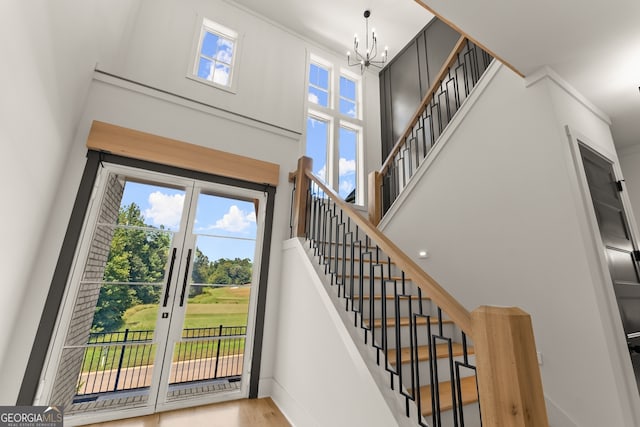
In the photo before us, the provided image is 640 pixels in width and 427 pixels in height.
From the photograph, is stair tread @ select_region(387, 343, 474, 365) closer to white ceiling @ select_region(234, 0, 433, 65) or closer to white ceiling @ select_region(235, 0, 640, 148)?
white ceiling @ select_region(235, 0, 640, 148)

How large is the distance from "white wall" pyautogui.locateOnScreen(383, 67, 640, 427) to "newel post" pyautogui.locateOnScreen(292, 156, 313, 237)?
1352 mm

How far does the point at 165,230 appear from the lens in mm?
3082

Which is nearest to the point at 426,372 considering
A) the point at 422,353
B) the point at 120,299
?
the point at 422,353

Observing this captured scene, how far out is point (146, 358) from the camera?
2754 mm

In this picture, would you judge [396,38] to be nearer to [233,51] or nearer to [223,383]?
[233,51]

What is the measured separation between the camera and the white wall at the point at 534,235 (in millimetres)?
1865

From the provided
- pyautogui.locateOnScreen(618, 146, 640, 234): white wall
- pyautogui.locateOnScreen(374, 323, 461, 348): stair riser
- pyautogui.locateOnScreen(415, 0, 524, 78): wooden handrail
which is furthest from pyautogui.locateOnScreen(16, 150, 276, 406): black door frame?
pyautogui.locateOnScreen(618, 146, 640, 234): white wall

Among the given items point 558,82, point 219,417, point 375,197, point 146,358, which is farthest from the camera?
point 375,197

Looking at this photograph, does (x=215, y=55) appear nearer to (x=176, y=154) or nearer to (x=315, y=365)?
(x=176, y=154)

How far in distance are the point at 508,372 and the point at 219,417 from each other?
2585mm

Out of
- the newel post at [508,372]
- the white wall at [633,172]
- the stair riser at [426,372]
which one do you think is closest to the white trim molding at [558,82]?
the white wall at [633,172]

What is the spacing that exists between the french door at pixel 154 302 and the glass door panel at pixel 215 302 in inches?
0.4

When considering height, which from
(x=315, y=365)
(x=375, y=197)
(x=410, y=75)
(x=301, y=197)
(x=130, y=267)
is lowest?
(x=315, y=365)

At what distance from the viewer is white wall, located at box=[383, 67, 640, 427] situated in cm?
187
